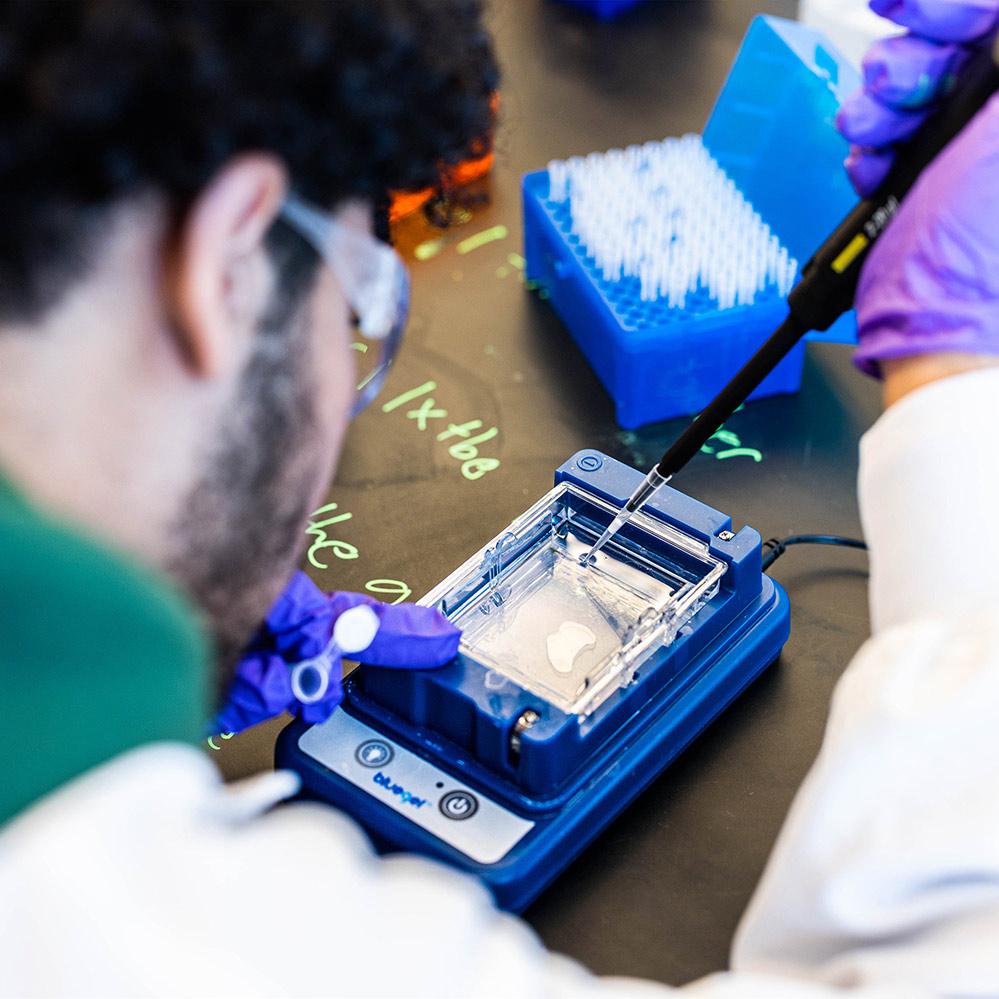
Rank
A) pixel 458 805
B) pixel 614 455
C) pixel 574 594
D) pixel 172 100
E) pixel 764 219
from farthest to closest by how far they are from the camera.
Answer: pixel 764 219 → pixel 614 455 → pixel 574 594 → pixel 458 805 → pixel 172 100

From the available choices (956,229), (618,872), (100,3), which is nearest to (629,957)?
(618,872)

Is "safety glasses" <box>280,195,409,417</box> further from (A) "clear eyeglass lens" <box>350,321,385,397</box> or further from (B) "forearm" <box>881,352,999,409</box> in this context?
(B) "forearm" <box>881,352,999,409</box>

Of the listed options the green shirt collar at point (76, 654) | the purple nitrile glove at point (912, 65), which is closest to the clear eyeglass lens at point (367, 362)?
the green shirt collar at point (76, 654)

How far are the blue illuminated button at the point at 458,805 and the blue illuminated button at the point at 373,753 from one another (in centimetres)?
5

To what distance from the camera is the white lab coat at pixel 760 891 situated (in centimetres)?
51

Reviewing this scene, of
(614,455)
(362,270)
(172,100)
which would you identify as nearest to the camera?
(172,100)

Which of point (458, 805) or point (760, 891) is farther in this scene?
point (458, 805)

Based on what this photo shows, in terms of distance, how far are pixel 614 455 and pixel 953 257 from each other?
0.46 meters

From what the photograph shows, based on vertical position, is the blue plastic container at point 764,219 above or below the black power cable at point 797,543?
above

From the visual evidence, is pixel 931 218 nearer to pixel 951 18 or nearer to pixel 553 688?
pixel 951 18

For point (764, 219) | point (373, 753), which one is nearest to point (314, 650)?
point (373, 753)

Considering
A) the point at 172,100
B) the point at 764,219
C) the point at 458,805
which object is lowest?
the point at 458,805

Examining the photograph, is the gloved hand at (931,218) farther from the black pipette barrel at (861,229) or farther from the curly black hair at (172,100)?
the curly black hair at (172,100)

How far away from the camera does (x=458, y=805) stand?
870 millimetres
